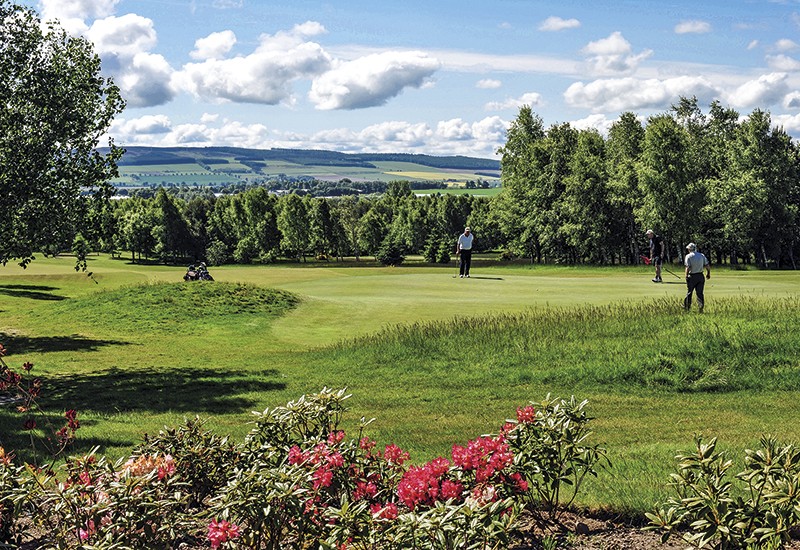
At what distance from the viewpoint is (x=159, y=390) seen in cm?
1591

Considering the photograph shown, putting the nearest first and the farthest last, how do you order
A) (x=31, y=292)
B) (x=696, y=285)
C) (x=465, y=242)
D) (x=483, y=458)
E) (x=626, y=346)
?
(x=483, y=458) < (x=626, y=346) < (x=696, y=285) < (x=465, y=242) < (x=31, y=292)

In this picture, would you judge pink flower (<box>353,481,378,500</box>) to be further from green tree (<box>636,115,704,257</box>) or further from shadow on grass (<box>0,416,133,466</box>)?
green tree (<box>636,115,704,257</box>)

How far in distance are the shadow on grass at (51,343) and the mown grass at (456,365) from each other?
0.13 metres

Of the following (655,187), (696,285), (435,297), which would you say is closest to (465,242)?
(435,297)

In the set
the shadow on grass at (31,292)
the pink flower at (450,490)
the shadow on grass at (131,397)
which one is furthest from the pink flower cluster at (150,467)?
the shadow on grass at (31,292)

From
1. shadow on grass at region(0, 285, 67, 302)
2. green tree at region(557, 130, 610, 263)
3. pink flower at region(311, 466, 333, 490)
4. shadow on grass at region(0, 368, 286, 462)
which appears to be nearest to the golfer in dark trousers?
shadow on grass at region(0, 368, 286, 462)

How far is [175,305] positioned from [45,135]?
11.7 meters

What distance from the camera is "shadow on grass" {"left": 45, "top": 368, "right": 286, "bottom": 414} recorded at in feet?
46.2

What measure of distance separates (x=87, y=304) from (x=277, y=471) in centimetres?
2910

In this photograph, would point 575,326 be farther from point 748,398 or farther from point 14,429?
point 14,429

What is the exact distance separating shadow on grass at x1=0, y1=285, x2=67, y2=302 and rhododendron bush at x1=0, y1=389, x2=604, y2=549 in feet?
130

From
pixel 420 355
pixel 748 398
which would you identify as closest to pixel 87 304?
pixel 420 355

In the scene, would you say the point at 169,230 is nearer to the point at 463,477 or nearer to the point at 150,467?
the point at 150,467

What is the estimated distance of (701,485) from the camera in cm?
582
